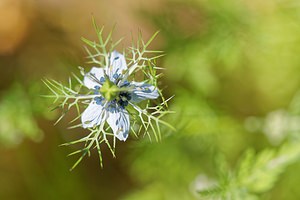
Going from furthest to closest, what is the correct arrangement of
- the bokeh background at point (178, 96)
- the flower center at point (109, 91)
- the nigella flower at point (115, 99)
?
the bokeh background at point (178, 96) < the nigella flower at point (115, 99) < the flower center at point (109, 91)

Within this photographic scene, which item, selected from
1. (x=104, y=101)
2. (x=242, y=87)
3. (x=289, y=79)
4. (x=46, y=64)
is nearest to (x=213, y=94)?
(x=242, y=87)

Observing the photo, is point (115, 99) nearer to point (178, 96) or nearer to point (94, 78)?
point (94, 78)

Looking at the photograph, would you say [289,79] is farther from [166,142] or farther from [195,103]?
[166,142]

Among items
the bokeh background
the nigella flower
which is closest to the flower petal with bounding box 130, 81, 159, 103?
the nigella flower

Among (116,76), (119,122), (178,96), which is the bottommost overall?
(119,122)

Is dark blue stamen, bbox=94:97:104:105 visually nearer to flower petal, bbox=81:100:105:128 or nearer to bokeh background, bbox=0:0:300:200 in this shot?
flower petal, bbox=81:100:105:128

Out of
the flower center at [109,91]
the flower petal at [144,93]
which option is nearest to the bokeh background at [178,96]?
the flower petal at [144,93]

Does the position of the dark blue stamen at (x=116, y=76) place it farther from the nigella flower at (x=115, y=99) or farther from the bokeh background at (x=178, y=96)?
the bokeh background at (x=178, y=96)

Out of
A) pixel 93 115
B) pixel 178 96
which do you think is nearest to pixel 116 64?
pixel 93 115
